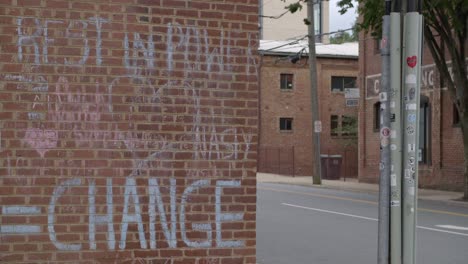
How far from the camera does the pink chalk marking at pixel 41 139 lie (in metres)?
4.73

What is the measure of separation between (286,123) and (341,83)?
497 centimetres

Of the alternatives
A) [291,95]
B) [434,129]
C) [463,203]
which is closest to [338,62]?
[291,95]

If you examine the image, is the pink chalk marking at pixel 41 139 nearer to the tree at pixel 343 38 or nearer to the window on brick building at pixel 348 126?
the window on brick building at pixel 348 126

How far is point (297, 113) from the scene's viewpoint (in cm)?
4078

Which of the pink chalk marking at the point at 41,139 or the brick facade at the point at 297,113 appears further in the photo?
the brick facade at the point at 297,113

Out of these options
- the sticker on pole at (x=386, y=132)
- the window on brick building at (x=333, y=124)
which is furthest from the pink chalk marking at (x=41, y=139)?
the window on brick building at (x=333, y=124)

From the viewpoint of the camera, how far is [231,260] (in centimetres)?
509

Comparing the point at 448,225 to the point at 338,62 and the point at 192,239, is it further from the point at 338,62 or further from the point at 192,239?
the point at 338,62

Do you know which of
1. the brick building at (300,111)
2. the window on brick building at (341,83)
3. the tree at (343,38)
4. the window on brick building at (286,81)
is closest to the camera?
the brick building at (300,111)

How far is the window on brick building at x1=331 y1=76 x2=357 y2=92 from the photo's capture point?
42.0 meters

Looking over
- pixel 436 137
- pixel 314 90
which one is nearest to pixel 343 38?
pixel 314 90

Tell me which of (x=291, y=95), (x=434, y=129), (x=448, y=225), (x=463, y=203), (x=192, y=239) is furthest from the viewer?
(x=291, y=95)

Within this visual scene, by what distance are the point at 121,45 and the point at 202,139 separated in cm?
99

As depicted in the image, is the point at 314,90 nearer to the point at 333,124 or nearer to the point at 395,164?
the point at 333,124
